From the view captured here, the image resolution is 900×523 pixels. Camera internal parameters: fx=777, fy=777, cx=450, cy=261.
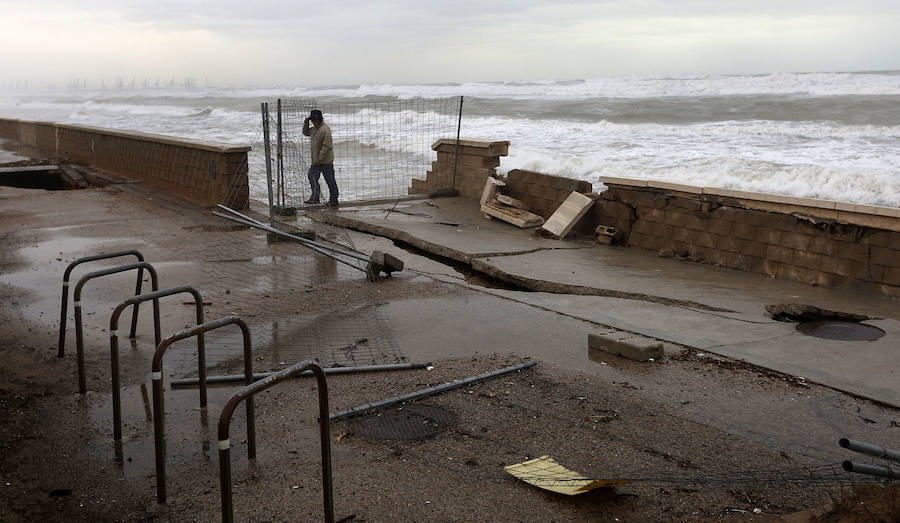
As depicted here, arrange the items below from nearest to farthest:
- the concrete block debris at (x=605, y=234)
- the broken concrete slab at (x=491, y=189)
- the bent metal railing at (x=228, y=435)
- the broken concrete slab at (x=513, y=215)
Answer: the bent metal railing at (x=228, y=435) → the concrete block debris at (x=605, y=234) → the broken concrete slab at (x=513, y=215) → the broken concrete slab at (x=491, y=189)

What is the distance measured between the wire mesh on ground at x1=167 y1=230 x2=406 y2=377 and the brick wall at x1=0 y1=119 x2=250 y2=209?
2.92 m

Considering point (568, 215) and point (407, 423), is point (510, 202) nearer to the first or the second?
point (568, 215)

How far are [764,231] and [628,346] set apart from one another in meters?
4.13

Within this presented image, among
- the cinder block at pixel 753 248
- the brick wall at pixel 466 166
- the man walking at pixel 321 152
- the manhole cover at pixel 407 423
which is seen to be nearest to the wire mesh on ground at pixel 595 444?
the manhole cover at pixel 407 423

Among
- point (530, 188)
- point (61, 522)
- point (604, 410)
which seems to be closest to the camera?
point (61, 522)

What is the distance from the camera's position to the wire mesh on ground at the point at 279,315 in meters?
6.43

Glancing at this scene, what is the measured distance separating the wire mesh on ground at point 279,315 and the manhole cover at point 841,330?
3.98 m

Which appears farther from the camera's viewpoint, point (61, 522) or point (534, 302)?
point (534, 302)

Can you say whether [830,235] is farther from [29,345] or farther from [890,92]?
[890,92]

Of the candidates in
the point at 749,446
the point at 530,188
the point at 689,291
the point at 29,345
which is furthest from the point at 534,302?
the point at 530,188

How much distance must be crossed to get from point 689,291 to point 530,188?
5.14m

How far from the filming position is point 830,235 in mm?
8914

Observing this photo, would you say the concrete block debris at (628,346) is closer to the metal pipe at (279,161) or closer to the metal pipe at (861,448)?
the metal pipe at (861,448)

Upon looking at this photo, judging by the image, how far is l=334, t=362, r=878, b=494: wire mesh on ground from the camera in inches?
174
